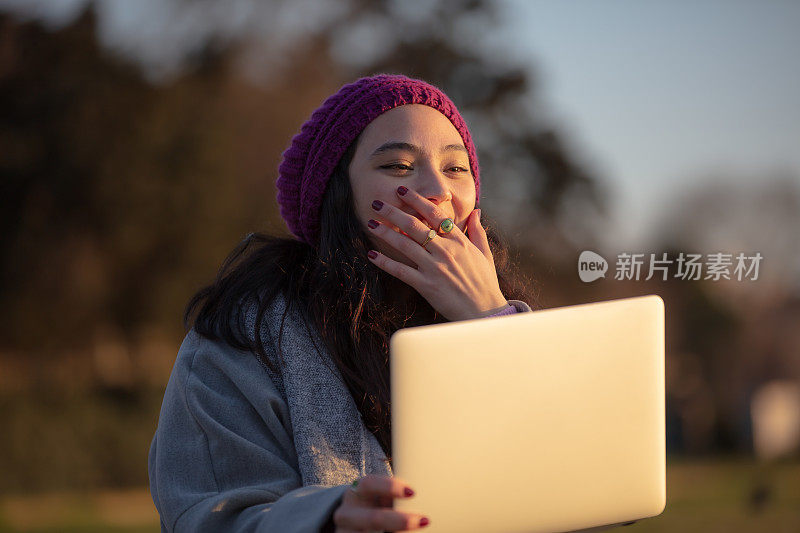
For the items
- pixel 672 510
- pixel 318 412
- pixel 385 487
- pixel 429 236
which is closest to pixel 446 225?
pixel 429 236

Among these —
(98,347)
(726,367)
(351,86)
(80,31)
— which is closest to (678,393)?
(726,367)

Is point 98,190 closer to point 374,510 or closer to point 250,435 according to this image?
point 250,435

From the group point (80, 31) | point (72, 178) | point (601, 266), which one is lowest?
point (601, 266)

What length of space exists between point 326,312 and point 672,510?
7.60 meters

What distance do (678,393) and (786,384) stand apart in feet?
7.29

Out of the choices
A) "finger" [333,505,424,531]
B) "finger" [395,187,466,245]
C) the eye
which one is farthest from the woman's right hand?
→ the eye

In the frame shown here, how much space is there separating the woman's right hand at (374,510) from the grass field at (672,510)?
641 cm

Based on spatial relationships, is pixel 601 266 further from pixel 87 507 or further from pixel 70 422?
pixel 70 422

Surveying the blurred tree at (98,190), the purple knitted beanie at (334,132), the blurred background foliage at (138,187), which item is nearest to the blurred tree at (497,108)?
the blurred background foliage at (138,187)

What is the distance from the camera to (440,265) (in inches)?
70.4

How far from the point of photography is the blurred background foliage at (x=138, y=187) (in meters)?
9.77

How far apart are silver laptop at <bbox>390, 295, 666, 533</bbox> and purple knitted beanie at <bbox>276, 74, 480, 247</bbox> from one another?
31.0 inches

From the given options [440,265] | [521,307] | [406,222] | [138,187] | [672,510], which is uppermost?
[138,187]

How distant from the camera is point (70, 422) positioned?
953cm
